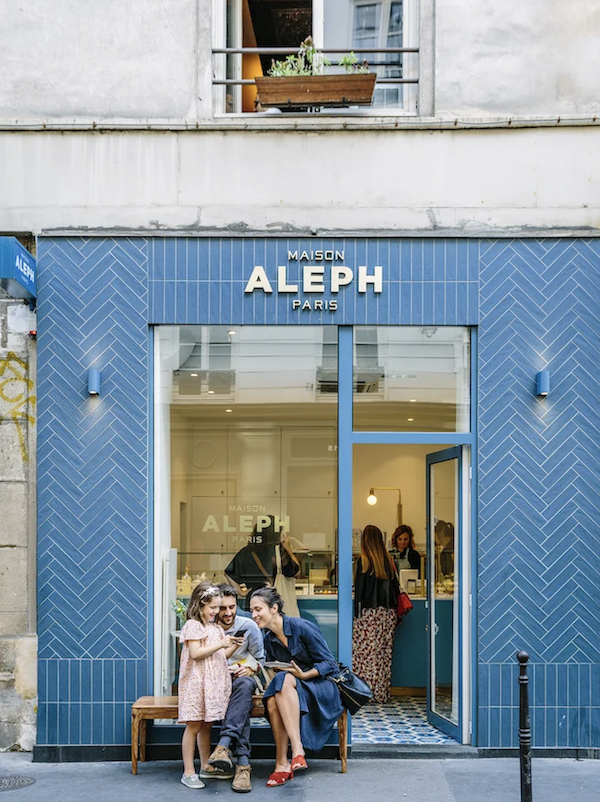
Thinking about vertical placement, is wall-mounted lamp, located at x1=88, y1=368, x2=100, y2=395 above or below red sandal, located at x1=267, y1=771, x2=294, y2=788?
above

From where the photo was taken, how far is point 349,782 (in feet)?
23.7

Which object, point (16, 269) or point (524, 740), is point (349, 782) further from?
point (16, 269)

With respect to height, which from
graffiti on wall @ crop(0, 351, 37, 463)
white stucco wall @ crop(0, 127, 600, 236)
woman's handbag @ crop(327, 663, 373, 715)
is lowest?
woman's handbag @ crop(327, 663, 373, 715)

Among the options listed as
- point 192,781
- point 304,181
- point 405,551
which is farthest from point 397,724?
point 304,181

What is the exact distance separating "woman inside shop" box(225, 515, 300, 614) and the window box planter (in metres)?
3.65

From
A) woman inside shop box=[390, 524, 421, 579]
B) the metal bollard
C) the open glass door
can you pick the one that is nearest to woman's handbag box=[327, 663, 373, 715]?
the open glass door

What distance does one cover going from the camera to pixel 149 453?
805 cm

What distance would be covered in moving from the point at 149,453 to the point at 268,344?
140 cm

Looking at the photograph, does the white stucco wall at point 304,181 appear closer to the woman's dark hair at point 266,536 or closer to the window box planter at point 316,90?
the window box planter at point 316,90

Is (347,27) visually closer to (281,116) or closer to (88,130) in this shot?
(281,116)

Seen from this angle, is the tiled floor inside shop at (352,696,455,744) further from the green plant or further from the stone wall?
the green plant

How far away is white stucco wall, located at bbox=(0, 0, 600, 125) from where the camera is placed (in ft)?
26.8

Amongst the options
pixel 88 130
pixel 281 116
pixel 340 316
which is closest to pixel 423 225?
pixel 340 316

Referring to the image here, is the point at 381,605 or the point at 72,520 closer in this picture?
the point at 72,520
